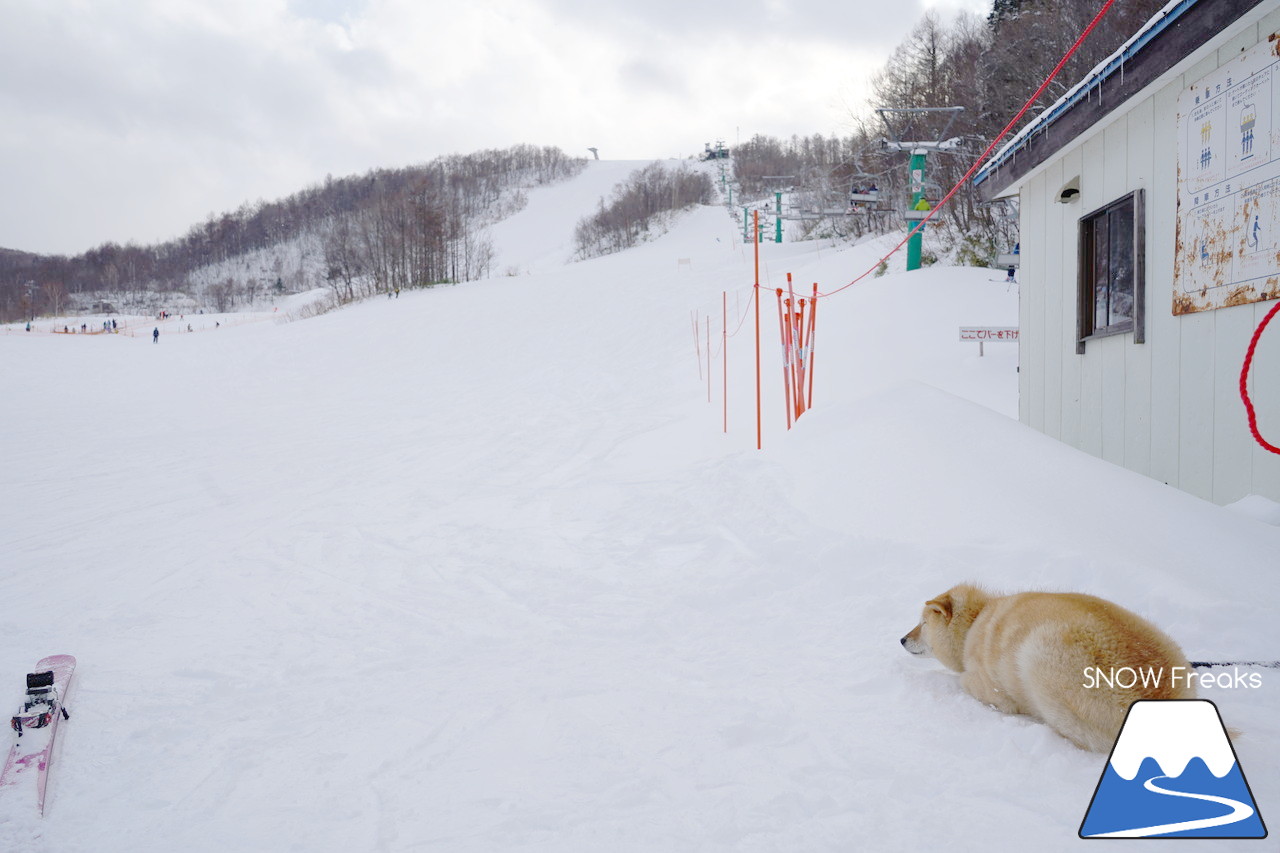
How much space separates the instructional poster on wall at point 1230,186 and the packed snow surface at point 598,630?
1337mm

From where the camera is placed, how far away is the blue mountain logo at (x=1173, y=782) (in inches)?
76.5

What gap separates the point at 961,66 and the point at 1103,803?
86.4ft

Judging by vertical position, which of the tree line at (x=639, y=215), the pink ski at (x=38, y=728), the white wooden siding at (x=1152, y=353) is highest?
the tree line at (x=639, y=215)

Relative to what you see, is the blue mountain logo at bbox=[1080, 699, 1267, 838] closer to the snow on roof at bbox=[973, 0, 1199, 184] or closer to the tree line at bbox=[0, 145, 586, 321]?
the snow on roof at bbox=[973, 0, 1199, 184]

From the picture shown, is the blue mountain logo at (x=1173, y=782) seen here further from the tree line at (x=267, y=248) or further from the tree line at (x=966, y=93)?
the tree line at (x=267, y=248)

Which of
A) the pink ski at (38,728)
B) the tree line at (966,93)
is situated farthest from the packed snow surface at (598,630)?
the tree line at (966,93)

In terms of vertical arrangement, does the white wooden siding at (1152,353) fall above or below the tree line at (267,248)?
below

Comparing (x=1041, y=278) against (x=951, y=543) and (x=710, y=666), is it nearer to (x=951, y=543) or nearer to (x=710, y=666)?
(x=951, y=543)

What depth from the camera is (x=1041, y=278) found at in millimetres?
7090

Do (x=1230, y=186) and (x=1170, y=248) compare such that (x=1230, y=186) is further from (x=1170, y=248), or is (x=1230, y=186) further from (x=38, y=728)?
(x=38, y=728)

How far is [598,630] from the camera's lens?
160 inches

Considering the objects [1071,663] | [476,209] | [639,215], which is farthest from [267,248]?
[1071,663]

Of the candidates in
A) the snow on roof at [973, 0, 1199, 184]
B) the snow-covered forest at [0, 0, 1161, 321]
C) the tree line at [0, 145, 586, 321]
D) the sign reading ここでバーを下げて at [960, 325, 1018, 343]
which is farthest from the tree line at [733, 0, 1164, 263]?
the tree line at [0, 145, 586, 321]

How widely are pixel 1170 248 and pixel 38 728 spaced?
669 centimetres
